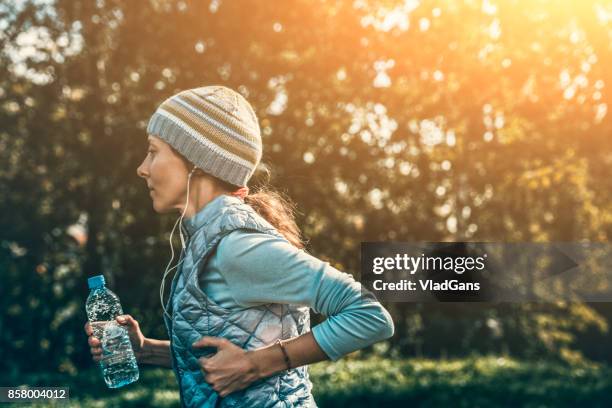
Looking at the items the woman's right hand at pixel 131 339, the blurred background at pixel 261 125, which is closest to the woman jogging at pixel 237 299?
the woman's right hand at pixel 131 339

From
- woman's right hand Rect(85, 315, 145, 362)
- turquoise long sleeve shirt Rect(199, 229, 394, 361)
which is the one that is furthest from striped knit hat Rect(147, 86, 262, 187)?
woman's right hand Rect(85, 315, 145, 362)

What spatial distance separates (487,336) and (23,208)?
8723mm

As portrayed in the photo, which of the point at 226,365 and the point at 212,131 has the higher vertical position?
the point at 212,131

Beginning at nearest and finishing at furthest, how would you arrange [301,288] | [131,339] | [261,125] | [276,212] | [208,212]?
1. [301,288]
2. [208,212]
3. [276,212]
4. [131,339]
5. [261,125]

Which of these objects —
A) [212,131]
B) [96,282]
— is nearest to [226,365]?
[212,131]

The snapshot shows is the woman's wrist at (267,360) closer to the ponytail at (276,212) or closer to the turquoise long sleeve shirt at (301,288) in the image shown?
the turquoise long sleeve shirt at (301,288)

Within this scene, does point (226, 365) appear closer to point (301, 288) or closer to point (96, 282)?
point (301, 288)

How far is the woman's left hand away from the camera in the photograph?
228 cm

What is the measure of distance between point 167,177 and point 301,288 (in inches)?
21.7

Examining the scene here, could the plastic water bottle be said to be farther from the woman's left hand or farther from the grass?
the grass

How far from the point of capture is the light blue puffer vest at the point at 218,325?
231 centimetres

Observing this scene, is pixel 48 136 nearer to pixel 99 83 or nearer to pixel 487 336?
pixel 99 83

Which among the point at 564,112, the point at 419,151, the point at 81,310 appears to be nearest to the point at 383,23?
the point at 419,151

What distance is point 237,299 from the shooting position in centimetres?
228
